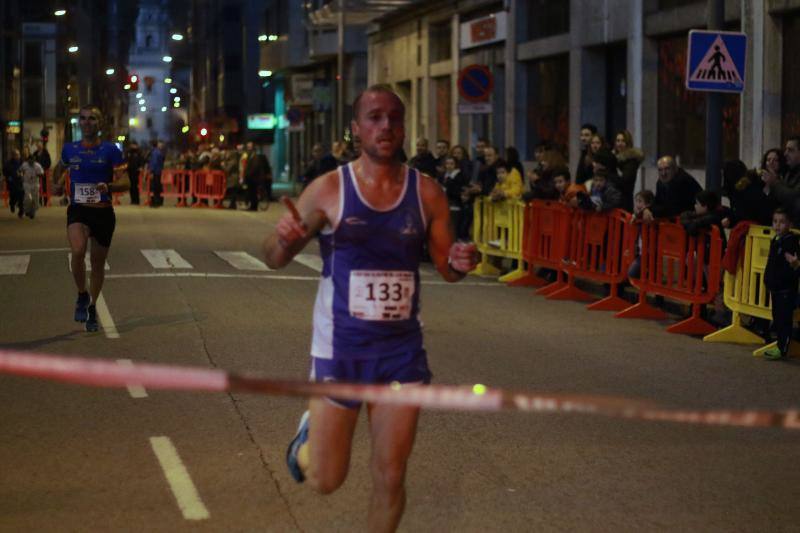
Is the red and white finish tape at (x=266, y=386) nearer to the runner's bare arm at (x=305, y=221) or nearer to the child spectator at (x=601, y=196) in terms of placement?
the runner's bare arm at (x=305, y=221)

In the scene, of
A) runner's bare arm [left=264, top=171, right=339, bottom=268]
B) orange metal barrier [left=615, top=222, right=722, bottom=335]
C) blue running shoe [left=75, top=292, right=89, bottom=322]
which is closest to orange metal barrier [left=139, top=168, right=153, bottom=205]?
orange metal barrier [left=615, top=222, right=722, bottom=335]

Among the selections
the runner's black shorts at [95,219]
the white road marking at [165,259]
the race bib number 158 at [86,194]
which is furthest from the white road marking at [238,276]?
the race bib number 158 at [86,194]

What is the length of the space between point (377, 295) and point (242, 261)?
55.7 feet

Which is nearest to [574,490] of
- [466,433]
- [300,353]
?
[466,433]

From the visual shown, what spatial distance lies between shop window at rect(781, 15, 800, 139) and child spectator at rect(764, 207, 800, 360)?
930 centimetres

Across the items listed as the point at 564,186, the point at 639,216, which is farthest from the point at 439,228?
the point at 564,186

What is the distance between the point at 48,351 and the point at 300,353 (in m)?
1.97

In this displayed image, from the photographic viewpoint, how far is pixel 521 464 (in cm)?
776

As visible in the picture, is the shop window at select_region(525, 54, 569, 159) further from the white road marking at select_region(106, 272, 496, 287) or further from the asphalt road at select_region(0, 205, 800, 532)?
the asphalt road at select_region(0, 205, 800, 532)

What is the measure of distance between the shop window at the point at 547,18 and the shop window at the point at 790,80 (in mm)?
10602

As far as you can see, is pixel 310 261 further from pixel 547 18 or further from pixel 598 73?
pixel 547 18

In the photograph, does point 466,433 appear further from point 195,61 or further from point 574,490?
point 195,61

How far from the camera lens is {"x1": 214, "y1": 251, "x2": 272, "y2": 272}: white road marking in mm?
21044

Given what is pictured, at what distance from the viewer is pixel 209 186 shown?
1811 inches
